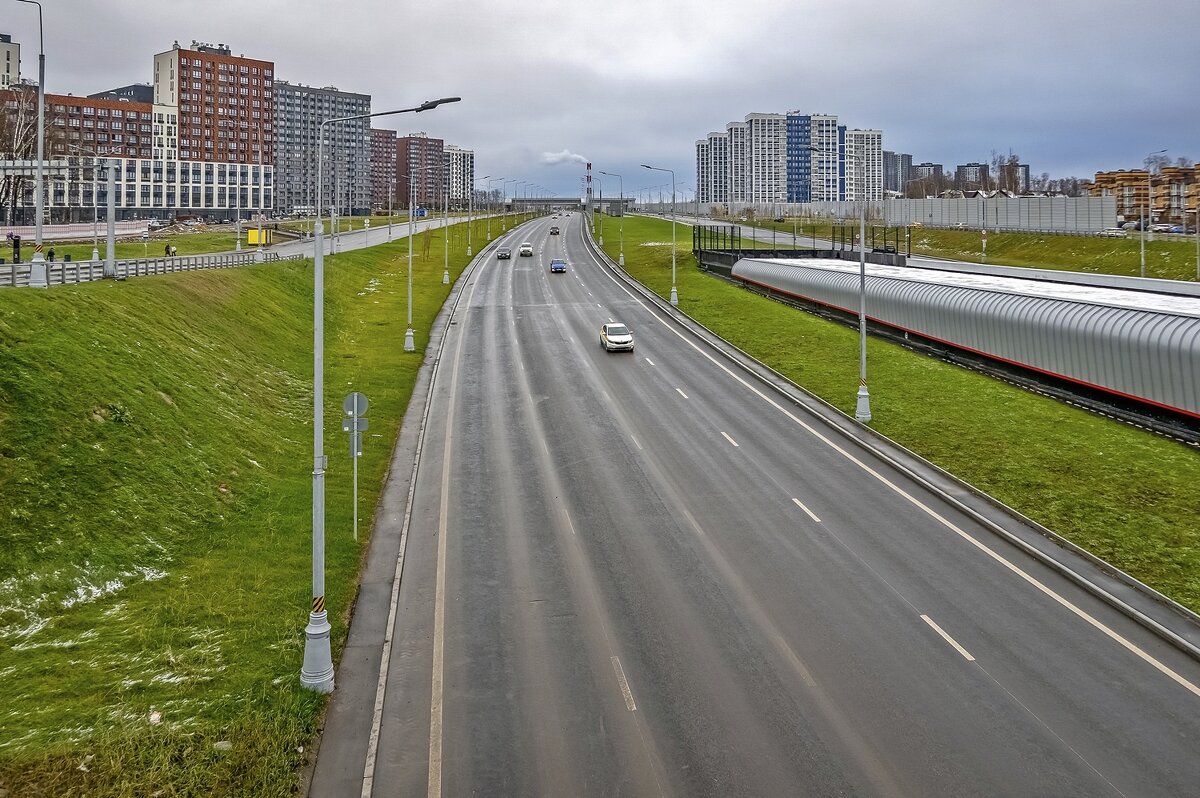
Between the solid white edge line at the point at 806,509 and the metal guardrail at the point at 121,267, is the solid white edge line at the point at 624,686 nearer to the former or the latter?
the solid white edge line at the point at 806,509

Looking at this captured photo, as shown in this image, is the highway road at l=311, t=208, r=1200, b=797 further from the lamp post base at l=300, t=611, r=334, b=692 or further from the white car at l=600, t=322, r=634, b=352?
the white car at l=600, t=322, r=634, b=352

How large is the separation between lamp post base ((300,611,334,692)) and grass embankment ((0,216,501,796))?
31 centimetres

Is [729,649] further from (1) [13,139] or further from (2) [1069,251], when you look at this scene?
(1) [13,139]

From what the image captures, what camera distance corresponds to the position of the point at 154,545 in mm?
19484

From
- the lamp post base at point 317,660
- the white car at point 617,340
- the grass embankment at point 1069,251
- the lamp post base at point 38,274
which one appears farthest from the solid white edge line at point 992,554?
the grass embankment at point 1069,251

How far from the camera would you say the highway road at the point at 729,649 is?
12711 millimetres

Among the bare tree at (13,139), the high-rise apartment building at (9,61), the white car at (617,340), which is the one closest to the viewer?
the white car at (617,340)

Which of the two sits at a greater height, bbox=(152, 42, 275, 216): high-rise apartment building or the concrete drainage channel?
bbox=(152, 42, 275, 216): high-rise apartment building

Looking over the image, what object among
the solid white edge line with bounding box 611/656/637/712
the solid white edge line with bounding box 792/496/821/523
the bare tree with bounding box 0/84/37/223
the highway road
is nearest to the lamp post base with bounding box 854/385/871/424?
the highway road

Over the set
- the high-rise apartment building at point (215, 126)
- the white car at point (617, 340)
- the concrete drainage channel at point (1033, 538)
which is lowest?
the concrete drainage channel at point (1033, 538)

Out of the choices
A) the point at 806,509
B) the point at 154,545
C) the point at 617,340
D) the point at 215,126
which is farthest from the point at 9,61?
the point at 806,509

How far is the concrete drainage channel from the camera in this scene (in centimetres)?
1714

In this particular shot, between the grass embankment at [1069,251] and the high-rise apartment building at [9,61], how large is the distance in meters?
155

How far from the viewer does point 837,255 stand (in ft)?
279
